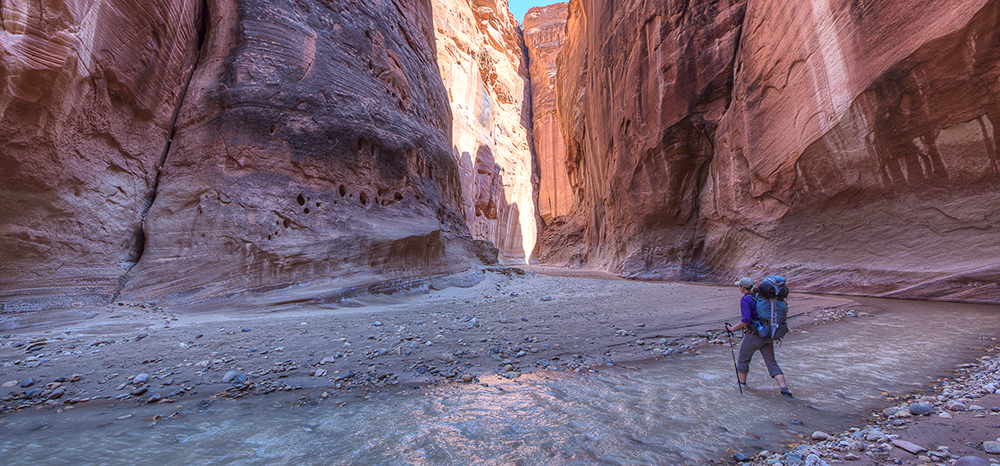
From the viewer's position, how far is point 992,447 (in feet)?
6.97

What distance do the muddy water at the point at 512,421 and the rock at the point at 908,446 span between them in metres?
0.38

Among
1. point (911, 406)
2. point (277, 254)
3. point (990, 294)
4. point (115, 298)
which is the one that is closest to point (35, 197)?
point (115, 298)

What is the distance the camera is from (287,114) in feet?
28.0

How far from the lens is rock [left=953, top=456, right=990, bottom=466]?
195 cm

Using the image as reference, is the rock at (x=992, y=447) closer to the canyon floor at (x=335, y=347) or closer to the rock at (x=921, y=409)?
the canyon floor at (x=335, y=347)

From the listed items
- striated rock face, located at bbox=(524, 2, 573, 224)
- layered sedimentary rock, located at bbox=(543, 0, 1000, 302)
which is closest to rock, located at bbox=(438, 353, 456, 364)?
layered sedimentary rock, located at bbox=(543, 0, 1000, 302)

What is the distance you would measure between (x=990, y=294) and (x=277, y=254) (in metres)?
13.6

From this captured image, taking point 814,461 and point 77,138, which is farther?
point 77,138

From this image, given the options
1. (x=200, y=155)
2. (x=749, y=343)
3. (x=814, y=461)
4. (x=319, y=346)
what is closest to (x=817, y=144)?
(x=749, y=343)

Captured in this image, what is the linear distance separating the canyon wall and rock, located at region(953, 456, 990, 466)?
27.8ft

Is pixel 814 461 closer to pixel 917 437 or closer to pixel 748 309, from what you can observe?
pixel 917 437

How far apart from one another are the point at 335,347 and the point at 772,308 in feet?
16.4

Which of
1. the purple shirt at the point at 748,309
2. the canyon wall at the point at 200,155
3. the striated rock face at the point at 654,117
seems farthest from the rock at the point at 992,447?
the striated rock face at the point at 654,117

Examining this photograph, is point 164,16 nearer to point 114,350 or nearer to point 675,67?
point 114,350
